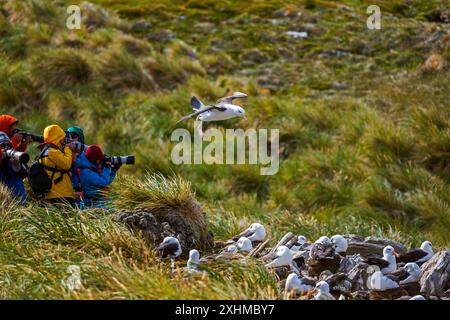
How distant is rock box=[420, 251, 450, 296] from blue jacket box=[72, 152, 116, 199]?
2997mm

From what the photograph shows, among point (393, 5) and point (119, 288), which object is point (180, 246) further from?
point (393, 5)

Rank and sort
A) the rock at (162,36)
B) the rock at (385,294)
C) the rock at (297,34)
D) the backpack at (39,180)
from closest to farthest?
1. the rock at (385,294)
2. the backpack at (39,180)
3. the rock at (162,36)
4. the rock at (297,34)

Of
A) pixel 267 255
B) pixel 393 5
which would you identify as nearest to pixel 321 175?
pixel 267 255

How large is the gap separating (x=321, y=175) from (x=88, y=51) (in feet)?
18.0

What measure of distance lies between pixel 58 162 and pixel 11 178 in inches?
16.9

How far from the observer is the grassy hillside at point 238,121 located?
5406 millimetres

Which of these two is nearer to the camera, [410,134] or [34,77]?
[410,134]

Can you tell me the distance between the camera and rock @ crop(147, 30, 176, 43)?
19141mm

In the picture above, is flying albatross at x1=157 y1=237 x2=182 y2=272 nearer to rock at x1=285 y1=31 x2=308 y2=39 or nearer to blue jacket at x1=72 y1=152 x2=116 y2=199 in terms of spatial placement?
blue jacket at x1=72 y1=152 x2=116 y2=199

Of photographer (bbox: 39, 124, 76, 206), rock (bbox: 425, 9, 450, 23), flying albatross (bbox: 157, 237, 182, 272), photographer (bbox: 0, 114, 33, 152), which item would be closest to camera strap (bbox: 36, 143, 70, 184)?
photographer (bbox: 39, 124, 76, 206)

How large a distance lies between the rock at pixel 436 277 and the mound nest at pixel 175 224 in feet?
5.42

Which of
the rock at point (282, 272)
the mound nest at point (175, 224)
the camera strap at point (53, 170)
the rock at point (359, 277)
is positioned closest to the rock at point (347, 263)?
the rock at point (359, 277)

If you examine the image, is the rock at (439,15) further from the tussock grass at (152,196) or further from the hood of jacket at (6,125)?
the tussock grass at (152,196)

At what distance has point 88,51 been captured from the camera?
15117 mm
